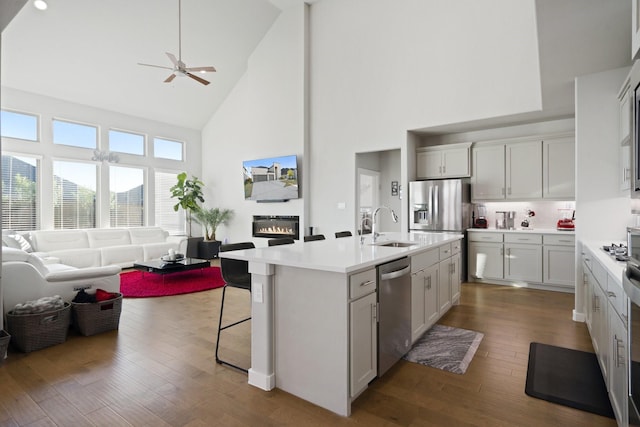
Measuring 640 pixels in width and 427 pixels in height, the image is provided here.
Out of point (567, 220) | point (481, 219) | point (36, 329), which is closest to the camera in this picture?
point (36, 329)

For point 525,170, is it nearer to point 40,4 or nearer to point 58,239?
point 40,4

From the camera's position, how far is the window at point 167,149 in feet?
28.5

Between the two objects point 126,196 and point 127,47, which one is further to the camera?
point 126,196

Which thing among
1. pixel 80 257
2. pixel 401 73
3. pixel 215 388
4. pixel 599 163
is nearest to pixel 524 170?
pixel 599 163

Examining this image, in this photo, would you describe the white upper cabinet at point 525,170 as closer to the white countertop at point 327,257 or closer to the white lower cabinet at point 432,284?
the white lower cabinet at point 432,284

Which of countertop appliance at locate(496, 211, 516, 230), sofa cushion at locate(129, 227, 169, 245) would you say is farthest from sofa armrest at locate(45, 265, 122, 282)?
countertop appliance at locate(496, 211, 516, 230)

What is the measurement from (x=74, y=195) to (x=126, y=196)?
1.06 meters

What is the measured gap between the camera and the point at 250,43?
7.84 meters

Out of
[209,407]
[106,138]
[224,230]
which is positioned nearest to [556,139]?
[209,407]

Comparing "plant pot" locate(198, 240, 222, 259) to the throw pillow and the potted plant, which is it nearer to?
the potted plant

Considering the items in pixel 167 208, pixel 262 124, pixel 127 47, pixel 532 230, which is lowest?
pixel 532 230

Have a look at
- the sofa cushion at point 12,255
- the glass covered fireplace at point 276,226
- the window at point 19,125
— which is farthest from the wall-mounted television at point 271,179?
the sofa cushion at point 12,255

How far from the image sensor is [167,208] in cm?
894

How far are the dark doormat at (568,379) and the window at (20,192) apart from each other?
828 centimetres
